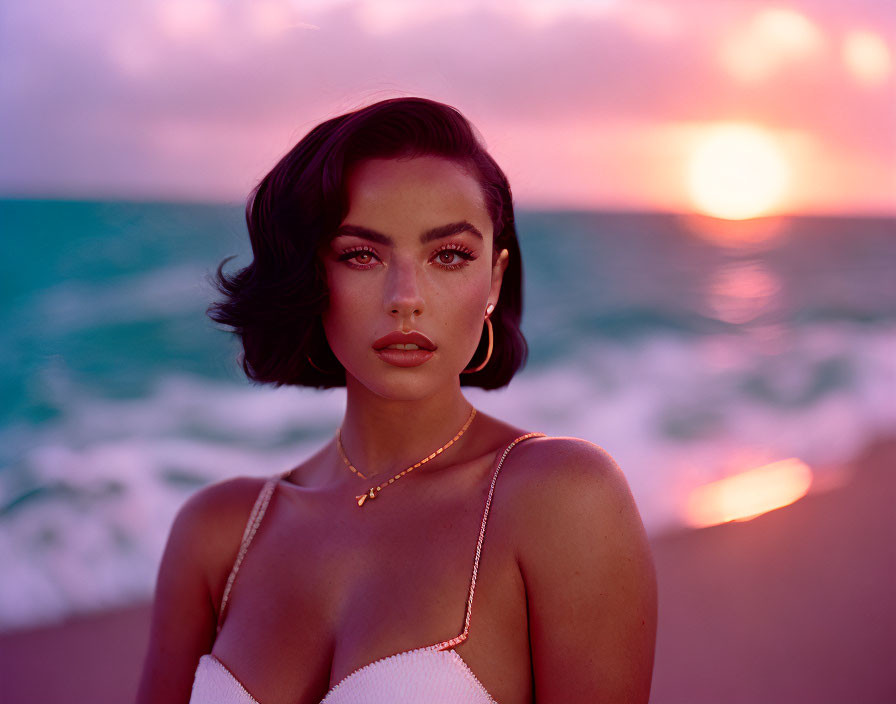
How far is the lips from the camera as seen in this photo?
2.12 meters

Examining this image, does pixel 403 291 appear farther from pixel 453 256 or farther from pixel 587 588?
pixel 587 588

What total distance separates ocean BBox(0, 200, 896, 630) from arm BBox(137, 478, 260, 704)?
86 centimetres

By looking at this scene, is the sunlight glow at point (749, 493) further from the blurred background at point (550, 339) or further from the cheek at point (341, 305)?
the cheek at point (341, 305)

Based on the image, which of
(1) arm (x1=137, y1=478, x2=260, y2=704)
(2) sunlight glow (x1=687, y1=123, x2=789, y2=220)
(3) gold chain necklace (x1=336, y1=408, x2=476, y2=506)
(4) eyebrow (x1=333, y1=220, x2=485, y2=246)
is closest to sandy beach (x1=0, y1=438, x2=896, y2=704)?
(1) arm (x1=137, y1=478, x2=260, y2=704)

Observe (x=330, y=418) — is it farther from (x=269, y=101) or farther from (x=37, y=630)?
(x=269, y=101)

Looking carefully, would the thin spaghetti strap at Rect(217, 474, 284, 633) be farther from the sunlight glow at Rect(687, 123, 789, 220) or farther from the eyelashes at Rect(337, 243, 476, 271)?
the sunlight glow at Rect(687, 123, 789, 220)

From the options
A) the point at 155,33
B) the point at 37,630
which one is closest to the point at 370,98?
the point at 37,630

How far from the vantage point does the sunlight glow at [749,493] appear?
21.8ft

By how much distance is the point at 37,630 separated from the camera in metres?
5.63

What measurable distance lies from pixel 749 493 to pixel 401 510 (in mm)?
5412

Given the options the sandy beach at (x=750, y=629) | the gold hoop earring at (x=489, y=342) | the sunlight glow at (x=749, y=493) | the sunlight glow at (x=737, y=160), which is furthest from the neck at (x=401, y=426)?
the sunlight glow at (x=737, y=160)

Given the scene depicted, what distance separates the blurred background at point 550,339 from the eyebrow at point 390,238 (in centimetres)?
43

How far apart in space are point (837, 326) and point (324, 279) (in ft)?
44.1

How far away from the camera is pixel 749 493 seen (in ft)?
Answer: 23.4
